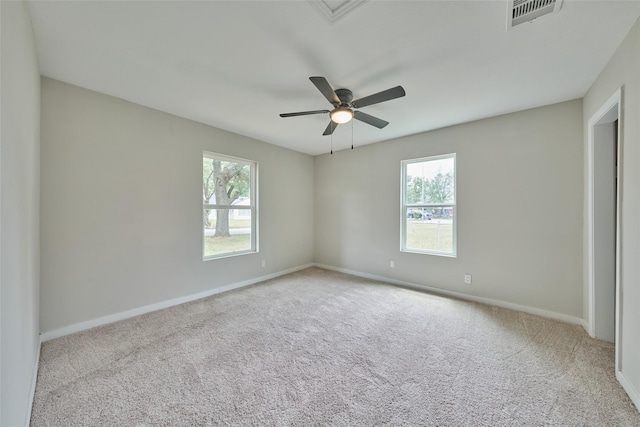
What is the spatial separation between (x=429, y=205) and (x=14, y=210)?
423 cm

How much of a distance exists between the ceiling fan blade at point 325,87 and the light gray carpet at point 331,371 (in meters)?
2.32

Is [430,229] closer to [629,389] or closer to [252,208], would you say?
[629,389]

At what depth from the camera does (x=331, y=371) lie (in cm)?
193

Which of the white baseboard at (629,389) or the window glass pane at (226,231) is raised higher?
the window glass pane at (226,231)

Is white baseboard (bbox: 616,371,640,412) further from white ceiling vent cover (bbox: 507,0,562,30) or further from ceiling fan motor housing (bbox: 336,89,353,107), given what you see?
ceiling fan motor housing (bbox: 336,89,353,107)

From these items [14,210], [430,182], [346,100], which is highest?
[346,100]

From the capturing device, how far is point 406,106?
9.40 feet

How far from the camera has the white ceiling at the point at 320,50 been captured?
1.54 meters

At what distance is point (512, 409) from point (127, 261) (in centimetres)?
378

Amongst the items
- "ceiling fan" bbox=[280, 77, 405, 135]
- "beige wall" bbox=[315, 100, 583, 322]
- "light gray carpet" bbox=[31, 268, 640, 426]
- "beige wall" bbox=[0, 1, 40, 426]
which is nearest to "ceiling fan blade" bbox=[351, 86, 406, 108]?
"ceiling fan" bbox=[280, 77, 405, 135]

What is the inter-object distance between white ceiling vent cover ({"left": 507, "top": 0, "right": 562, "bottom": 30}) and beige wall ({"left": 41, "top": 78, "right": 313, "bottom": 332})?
3521mm

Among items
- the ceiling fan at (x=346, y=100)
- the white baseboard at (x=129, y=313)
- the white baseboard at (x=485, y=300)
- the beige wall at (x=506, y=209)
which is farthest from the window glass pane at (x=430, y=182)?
the white baseboard at (x=129, y=313)

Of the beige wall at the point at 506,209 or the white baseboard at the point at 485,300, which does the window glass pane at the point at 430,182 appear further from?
the white baseboard at the point at 485,300

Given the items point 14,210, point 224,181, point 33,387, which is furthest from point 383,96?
point 33,387
